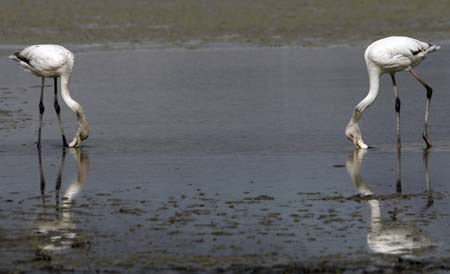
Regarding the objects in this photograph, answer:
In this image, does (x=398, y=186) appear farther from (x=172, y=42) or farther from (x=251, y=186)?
(x=172, y=42)

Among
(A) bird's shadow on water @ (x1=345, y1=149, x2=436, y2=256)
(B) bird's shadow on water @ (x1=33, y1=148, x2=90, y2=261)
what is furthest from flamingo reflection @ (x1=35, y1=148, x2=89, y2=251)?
(A) bird's shadow on water @ (x1=345, y1=149, x2=436, y2=256)

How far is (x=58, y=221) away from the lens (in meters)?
9.38

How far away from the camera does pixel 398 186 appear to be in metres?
10.7

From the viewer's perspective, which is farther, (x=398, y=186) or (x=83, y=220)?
(x=398, y=186)

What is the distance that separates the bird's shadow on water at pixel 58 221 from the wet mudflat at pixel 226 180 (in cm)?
2

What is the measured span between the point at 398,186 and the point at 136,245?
321 cm

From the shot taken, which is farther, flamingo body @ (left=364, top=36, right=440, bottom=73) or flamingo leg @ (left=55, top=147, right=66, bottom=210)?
flamingo body @ (left=364, top=36, right=440, bottom=73)

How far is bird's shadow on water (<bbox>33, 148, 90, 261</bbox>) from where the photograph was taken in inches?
332

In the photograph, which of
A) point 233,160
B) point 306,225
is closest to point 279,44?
point 233,160

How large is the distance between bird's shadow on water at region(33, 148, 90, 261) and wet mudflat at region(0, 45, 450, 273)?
0.06 ft

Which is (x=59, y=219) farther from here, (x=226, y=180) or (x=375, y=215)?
(x=375, y=215)

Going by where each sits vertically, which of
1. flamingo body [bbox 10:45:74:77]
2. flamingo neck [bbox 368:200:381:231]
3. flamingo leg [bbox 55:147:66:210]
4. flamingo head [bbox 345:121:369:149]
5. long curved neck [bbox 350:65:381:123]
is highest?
flamingo body [bbox 10:45:74:77]

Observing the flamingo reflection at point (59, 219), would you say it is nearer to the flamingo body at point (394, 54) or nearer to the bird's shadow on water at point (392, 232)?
the bird's shadow on water at point (392, 232)

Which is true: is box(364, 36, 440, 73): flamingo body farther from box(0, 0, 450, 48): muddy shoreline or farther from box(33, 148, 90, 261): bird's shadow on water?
box(0, 0, 450, 48): muddy shoreline
